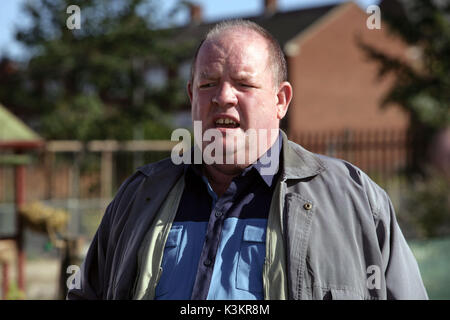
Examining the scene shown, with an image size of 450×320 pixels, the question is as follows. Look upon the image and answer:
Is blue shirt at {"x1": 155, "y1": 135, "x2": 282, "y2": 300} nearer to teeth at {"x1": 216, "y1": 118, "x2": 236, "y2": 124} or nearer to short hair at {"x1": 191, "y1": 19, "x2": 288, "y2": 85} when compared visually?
teeth at {"x1": 216, "y1": 118, "x2": 236, "y2": 124}

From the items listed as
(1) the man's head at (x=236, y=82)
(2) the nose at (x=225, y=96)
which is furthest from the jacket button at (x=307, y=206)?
(2) the nose at (x=225, y=96)

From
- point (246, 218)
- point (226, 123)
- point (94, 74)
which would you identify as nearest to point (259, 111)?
point (226, 123)

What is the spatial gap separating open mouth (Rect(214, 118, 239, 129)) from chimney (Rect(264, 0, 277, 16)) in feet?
111

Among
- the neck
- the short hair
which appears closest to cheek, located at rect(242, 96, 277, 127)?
the short hair

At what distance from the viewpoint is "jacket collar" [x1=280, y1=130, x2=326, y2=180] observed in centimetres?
214

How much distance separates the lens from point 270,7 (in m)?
35.1

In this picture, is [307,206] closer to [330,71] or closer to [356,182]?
[356,182]

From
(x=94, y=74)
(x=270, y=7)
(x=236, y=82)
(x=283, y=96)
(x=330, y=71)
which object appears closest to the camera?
(x=236, y=82)

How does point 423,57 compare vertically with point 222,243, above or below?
above

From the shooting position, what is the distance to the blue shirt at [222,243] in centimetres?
204

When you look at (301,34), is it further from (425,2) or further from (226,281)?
(226,281)

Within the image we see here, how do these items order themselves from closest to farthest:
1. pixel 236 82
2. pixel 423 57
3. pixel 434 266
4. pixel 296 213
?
pixel 296 213, pixel 236 82, pixel 434 266, pixel 423 57

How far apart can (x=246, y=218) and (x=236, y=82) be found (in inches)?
18.9
